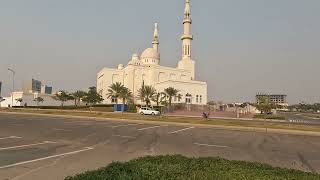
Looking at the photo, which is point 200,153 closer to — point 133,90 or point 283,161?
point 283,161

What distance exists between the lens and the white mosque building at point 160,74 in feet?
328

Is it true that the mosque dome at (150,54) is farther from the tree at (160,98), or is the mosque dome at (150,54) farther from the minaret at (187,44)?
the tree at (160,98)

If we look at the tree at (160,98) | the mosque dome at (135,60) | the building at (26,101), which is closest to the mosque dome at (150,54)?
the mosque dome at (135,60)

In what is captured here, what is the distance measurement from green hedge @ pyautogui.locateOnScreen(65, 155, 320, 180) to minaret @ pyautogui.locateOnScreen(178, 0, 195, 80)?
97833 millimetres

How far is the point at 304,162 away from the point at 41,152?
11089 mm

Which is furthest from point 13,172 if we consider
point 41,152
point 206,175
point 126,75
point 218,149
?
point 126,75

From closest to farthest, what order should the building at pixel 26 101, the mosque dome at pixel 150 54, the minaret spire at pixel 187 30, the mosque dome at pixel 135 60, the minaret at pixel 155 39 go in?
1. the minaret spire at pixel 187 30
2. the mosque dome at pixel 135 60
3. the building at pixel 26 101
4. the mosque dome at pixel 150 54
5. the minaret at pixel 155 39

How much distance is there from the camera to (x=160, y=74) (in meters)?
110

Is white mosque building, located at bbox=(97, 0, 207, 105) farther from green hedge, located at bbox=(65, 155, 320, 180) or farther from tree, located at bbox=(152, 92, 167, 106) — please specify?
green hedge, located at bbox=(65, 155, 320, 180)

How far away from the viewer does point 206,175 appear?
755 cm

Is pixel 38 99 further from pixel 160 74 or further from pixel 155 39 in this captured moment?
pixel 155 39

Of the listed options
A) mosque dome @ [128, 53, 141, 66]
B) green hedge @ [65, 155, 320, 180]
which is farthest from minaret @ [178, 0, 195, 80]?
green hedge @ [65, 155, 320, 180]

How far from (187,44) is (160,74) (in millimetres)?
13192

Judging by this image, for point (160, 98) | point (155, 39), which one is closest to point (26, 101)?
point (155, 39)
